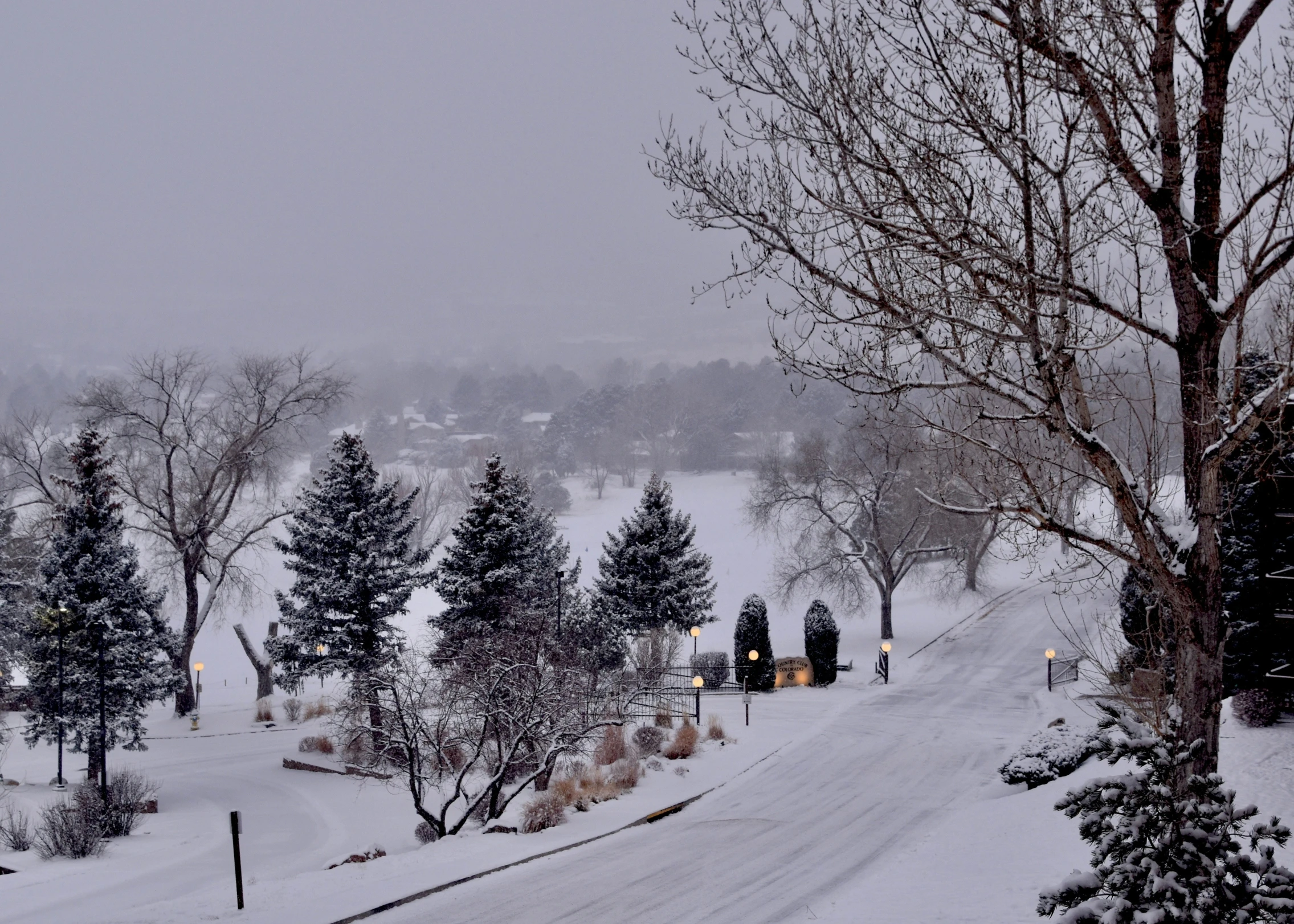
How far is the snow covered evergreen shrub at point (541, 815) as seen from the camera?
1276 cm

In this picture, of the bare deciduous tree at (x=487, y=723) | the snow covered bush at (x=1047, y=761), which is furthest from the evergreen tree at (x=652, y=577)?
the snow covered bush at (x=1047, y=761)

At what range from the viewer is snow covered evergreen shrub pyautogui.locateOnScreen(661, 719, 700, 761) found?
59.6 feet

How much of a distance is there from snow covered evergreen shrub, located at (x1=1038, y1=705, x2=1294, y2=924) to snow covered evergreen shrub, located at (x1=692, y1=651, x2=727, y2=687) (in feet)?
74.6

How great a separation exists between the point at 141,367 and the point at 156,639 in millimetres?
12129

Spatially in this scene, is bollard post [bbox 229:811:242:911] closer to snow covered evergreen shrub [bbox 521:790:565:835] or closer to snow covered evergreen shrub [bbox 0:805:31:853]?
snow covered evergreen shrub [bbox 521:790:565:835]

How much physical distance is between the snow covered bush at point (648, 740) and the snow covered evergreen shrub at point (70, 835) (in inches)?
383

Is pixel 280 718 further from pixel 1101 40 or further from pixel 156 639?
pixel 1101 40

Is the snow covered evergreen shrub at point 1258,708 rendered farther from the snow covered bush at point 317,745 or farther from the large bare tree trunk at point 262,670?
the large bare tree trunk at point 262,670

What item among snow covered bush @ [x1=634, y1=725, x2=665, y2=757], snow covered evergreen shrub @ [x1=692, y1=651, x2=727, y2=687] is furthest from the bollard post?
snow covered evergreen shrub @ [x1=692, y1=651, x2=727, y2=687]

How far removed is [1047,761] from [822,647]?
1467 centimetres

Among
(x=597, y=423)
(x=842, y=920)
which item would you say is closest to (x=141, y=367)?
(x=842, y=920)

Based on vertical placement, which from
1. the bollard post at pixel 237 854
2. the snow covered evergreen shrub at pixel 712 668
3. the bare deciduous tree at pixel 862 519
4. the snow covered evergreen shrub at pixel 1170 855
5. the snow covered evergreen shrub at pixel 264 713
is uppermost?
the bare deciduous tree at pixel 862 519

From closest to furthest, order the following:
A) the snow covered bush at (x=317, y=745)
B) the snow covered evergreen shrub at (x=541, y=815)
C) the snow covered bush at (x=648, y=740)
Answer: the snow covered evergreen shrub at (x=541, y=815), the snow covered bush at (x=648, y=740), the snow covered bush at (x=317, y=745)

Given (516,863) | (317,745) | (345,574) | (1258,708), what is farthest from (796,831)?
(345,574)
